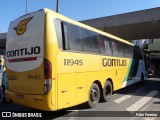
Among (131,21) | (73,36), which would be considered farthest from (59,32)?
(131,21)

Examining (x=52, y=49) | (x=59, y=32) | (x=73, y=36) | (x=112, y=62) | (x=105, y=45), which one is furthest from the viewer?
(x=112, y=62)

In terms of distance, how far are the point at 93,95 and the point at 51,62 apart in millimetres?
2895

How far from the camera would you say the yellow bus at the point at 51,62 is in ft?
22.4

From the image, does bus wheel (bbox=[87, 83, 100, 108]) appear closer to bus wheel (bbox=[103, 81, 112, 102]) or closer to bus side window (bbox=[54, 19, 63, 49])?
bus wheel (bbox=[103, 81, 112, 102])

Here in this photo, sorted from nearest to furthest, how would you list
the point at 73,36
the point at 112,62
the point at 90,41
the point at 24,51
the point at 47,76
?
the point at 47,76 < the point at 24,51 < the point at 73,36 < the point at 90,41 < the point at 112,62

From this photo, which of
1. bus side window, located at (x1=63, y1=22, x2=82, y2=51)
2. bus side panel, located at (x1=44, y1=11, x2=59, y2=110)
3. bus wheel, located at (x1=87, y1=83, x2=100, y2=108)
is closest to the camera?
bus side panel, located at (x1=44, y1=11, x2=59, y2=110)

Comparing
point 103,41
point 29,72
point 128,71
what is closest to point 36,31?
point 29,72

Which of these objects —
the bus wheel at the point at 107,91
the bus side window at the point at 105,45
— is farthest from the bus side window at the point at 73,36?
the bus wheel at the point at 107,91

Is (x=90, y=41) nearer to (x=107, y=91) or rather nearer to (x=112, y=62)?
(x=112, y=62)

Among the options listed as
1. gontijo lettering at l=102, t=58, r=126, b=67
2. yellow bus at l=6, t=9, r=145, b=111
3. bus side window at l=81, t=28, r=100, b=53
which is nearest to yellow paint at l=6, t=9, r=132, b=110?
yellow bus at l=6, t=9, r=145, b=111

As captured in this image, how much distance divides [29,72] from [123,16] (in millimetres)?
16267

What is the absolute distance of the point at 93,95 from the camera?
9.11 metres

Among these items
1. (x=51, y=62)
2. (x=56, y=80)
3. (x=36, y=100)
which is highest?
(x=51, y=62)

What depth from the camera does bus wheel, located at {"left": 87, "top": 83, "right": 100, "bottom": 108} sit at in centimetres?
895
